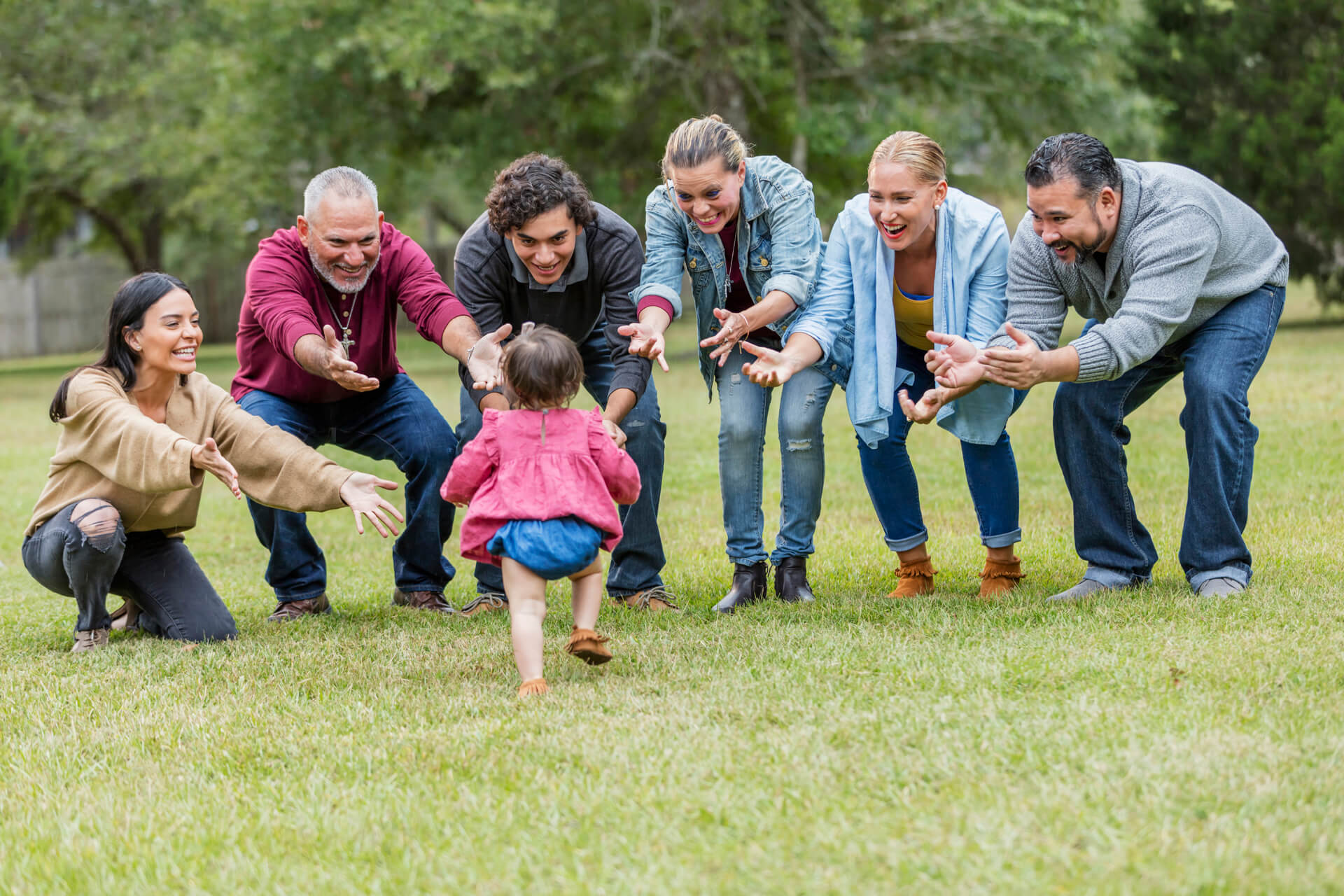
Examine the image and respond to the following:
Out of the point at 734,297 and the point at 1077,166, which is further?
the point at 734,297

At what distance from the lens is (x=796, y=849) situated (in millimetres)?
2988

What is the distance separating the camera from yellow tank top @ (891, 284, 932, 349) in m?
5.64

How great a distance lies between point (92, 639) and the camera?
5.62 metres

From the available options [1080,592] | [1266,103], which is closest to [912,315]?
[1080,592]

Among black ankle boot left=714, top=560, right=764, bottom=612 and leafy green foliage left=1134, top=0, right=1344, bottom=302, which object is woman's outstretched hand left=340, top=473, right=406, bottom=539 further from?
leafy green foliage left=1134, top=0, right=1344, bottom=302

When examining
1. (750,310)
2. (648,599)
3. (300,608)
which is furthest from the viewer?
(300,608)

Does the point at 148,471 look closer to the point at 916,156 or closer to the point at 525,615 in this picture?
the point at 525,615

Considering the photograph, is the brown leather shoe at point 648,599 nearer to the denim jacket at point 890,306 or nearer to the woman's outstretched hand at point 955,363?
the denim jacket at point 890,306

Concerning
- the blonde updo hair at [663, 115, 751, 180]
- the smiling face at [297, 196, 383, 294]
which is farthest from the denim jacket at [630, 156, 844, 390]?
the smiling face at [297, 196, 383, 294]

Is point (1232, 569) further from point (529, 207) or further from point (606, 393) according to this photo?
point (529, 207)

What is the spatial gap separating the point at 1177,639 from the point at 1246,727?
917 mm

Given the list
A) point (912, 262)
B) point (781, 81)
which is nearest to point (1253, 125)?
point (781, 81)

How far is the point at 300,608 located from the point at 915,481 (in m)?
2.80

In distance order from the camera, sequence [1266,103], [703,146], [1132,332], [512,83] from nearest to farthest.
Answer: [1132,332] → [703,146] → [512,83] → [1266,103]
